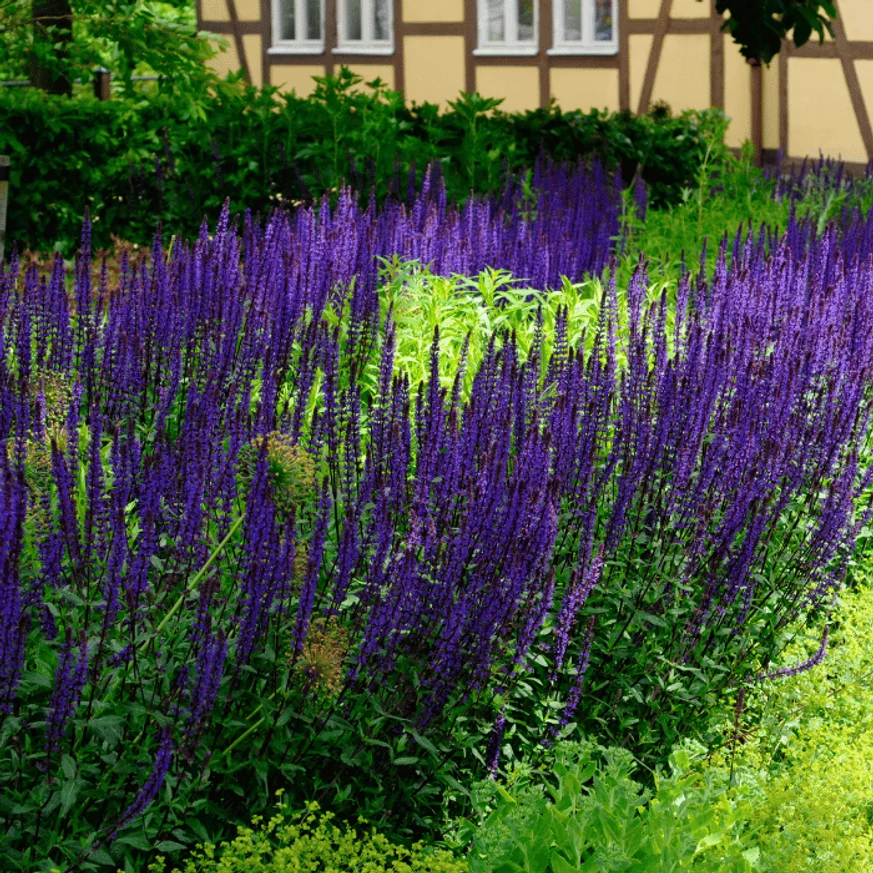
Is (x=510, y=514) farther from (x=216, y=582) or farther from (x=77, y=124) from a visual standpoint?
(x=77, y=124)

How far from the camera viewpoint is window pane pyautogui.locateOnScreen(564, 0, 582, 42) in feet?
61.2

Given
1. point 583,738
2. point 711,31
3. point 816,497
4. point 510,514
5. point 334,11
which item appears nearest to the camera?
point 510,514

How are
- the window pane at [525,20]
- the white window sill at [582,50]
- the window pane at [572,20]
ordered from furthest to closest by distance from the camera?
1. the window pane at [525,20]
2. the window pane at [572,20]
3. the white window sill at [582,50]

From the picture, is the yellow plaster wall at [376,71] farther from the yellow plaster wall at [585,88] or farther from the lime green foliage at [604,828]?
the lime green foliage at [604,828]

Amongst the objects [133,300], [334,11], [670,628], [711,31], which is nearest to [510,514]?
[670,628]

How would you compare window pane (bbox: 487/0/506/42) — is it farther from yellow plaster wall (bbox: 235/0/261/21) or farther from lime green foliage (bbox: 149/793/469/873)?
lime green foliage (bbox: 149/793/469/873)

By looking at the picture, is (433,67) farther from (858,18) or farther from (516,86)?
(858,18)

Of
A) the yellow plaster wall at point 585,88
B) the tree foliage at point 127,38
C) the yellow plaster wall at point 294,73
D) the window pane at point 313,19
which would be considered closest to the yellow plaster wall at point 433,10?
the yellow plaster wall at point 585,88

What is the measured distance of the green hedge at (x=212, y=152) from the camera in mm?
10305

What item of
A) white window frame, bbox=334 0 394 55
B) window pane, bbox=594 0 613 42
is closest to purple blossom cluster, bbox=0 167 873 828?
window pane, bbox=594 0 613 42

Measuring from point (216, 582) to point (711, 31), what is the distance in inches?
589

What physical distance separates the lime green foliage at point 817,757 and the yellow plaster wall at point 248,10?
57.5 feet

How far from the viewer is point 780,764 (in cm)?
423

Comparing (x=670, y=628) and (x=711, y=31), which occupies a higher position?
(x=711, y=31)
